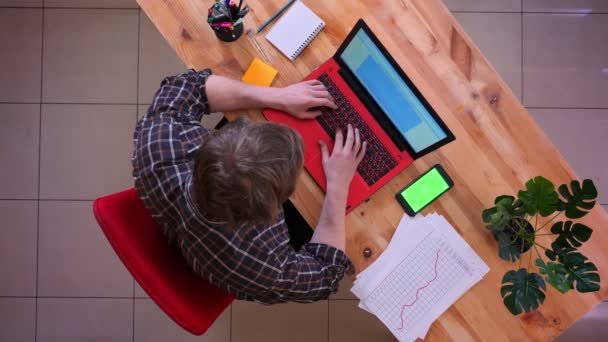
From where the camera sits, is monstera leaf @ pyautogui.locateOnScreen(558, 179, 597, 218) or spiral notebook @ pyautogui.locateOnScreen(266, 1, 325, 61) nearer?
monstera leaf @ pyautogui.locateOnScreen(558, 179, 597, 218)

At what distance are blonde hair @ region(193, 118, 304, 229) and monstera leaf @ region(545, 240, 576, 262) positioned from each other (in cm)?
77

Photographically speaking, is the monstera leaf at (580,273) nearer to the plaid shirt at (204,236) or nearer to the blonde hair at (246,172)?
the plaid shirt at (204,236)

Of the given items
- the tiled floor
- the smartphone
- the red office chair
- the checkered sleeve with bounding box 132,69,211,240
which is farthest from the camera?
the tiled floor

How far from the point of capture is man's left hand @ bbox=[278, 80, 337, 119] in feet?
4.52

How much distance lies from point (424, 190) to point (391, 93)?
31 centimetres

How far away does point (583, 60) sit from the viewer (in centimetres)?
236

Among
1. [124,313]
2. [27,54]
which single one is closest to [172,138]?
[124,313]

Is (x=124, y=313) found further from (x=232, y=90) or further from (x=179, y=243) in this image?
(x=232, y=90)

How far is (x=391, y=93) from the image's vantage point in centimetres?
134

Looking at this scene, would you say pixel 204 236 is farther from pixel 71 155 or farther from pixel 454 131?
pixel 71 155

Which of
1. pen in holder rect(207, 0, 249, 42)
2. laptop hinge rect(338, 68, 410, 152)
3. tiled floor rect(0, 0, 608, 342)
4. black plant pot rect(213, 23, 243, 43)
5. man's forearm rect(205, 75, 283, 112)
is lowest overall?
tiled floor rect(0, 0, 608, 342)

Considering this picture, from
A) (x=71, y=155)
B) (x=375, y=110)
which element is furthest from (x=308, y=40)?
(x=71, y=155)

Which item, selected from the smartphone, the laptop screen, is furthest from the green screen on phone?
the laptop screen

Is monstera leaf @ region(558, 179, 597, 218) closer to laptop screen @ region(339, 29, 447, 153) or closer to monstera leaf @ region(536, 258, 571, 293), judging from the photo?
monstera leaf @ region(536, 258, 571, 293)
